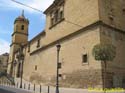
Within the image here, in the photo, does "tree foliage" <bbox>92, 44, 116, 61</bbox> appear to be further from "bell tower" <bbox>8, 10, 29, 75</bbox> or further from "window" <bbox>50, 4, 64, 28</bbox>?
"bell tower" <bbox>8, 10, 29, 75</bbox>

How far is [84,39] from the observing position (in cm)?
2003

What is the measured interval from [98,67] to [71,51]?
5031mm

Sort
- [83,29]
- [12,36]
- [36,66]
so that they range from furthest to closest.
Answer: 1. [12,36]
2. [36,66]
3. [83,29]

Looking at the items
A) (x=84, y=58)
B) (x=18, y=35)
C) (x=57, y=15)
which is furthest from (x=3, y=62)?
(x=84, y=58)

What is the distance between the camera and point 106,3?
1992 centimetres

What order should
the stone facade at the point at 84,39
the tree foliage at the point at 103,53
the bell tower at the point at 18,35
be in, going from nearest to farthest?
the tree foliage at the point at 103,53, the stone facade at the point at 84,39, the bell tower at the point at 18,35

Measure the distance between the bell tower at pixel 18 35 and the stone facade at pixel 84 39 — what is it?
23.8m

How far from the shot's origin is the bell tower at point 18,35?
49.6m

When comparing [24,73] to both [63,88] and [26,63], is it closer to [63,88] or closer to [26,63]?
[26,63]

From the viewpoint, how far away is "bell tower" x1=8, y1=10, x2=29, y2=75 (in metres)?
49.6

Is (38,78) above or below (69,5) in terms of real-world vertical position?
below

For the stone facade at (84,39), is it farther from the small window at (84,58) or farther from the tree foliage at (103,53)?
the tree foliage at (103,53)

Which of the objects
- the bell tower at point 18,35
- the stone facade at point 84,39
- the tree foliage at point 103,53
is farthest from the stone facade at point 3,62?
the tree foliage at point 103,53

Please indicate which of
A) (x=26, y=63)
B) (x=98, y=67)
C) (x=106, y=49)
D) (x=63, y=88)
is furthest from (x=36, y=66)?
(x=106, y=49)
